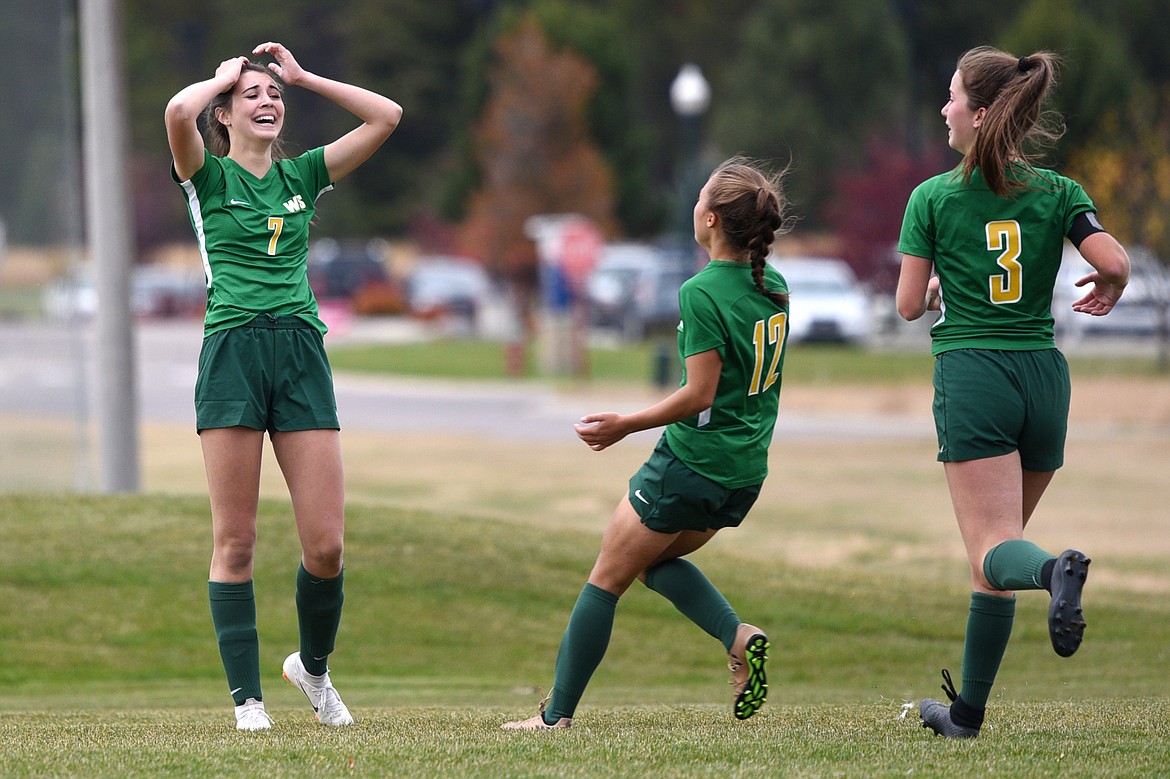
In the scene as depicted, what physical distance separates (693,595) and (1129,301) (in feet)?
63.1

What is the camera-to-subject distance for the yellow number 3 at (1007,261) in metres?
4.55

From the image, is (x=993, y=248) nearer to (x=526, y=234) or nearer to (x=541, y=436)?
(x=541, y=436)

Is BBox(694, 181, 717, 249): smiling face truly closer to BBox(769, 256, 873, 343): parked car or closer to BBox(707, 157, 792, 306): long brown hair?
BBox(707, 157, 792, 306): long brown hair

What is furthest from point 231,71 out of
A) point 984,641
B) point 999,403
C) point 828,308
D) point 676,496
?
point 828,308

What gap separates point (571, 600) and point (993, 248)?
4867 mm

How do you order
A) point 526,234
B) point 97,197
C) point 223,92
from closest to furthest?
point 223,92
point 97,197
point 526,234

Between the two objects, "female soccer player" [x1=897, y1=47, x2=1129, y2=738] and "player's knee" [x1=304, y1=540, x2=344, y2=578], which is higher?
"female soccer player" [x1=897, y1=47, x2=1129, y2=738]

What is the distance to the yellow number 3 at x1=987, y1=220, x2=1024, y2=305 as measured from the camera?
4.55 metres

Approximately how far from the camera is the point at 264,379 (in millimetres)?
4840

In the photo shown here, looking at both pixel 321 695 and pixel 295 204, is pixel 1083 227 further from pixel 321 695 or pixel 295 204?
pixel 321 695

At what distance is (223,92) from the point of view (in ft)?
16.3

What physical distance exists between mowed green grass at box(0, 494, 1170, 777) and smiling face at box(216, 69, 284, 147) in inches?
76.5

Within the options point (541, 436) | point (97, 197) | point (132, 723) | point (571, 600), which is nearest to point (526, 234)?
point (541, 436)

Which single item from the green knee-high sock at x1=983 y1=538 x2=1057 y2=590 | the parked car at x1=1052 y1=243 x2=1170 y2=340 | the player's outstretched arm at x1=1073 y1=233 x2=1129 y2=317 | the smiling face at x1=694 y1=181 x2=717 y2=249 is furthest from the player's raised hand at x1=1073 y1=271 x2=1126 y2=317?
the parked car at x1=1052 y1=243 x2=1170 y2=340
